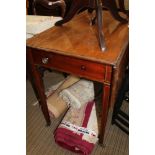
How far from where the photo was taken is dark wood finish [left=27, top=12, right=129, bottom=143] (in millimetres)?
1023

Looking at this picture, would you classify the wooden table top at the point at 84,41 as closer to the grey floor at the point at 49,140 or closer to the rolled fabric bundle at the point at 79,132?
the rolled fabric bundle at the point at 79,132

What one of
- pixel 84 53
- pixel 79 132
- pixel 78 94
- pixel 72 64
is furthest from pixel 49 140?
pixel 84 53

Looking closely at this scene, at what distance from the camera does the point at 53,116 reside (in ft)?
5.60

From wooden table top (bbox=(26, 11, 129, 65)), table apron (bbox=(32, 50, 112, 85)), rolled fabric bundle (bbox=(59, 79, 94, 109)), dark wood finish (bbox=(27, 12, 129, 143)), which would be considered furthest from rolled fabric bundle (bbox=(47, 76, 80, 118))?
wooden table top (bbox=(26, 11, 129, 65))

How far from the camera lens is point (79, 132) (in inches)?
55.7

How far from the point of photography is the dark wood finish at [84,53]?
3.36 ft

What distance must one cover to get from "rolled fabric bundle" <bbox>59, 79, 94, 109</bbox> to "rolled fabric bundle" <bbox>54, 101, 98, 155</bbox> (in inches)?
2.4

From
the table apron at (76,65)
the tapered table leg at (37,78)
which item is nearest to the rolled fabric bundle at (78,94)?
the tapered table leg at (37,78)

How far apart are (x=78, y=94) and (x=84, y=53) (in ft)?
2.02

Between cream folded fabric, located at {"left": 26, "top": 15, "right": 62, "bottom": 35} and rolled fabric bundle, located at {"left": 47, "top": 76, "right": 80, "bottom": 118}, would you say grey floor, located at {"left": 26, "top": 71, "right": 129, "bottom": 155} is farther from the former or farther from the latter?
cream folded fabric, located at {"left": 26, "top": 15, "right": 62, "bottom": 35}

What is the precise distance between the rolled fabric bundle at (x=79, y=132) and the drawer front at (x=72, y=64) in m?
0.49
